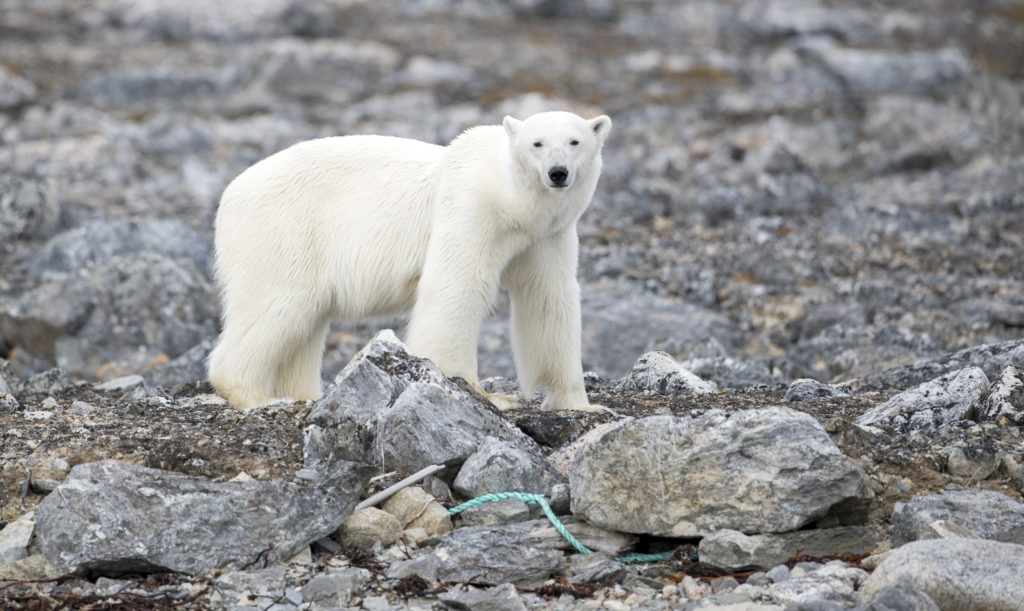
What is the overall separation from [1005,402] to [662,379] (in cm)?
188

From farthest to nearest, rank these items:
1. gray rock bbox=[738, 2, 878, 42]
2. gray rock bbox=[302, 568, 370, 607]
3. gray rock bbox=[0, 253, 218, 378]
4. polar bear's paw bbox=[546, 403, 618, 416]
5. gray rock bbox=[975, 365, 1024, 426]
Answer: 1. gray rock bbox=[738, 2, 878, 42]
2. gray rock bbox=[0, 253, 218, 378]
3. polar bear's paw bbox=[546, 403, 618, 416]
4. gray rock bbox=[975, 365, 1024, 426]
5. gray rock bbox=[302, 568, 370, 607]

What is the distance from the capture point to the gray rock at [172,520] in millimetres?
3779

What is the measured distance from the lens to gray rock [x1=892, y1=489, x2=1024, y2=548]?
396 cm

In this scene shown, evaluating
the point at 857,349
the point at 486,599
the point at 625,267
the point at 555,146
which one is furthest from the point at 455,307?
the point at 625,267

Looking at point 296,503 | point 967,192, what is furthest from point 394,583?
point 967,192

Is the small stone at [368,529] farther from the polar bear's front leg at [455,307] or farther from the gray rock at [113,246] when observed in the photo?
the gray rock at [113,246]

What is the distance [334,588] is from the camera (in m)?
3.69

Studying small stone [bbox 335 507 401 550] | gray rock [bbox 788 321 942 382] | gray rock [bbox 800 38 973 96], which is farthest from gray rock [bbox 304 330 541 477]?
gray rock [bbox 800 38 973 96]

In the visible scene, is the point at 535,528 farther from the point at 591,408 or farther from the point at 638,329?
the point at 638,329

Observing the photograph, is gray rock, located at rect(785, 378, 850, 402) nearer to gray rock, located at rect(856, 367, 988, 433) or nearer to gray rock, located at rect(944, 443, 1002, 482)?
gray rock, located at rect(856, 367, 988, 433)

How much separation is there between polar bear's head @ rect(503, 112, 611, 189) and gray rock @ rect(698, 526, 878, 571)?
191 centimetres

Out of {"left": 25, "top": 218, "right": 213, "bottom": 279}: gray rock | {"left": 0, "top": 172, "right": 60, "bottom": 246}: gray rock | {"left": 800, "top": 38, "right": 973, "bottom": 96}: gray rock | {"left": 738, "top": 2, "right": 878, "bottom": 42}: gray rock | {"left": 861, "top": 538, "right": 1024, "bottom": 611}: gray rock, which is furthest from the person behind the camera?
{"left": 738, "top": 2, "right": 878, "bottom": 42}: gray rock

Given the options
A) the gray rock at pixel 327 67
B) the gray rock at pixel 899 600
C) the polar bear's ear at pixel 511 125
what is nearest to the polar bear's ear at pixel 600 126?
the polar bear's ear at pixel 511 125

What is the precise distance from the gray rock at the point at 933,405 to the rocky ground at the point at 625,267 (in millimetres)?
16
